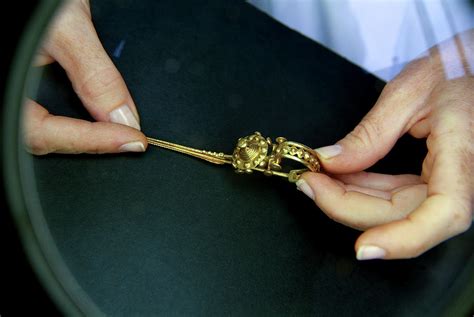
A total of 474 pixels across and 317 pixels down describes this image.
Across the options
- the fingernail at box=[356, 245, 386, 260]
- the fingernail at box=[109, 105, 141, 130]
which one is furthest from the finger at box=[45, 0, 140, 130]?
the fingernail at box=[356, 245, 386, 260]

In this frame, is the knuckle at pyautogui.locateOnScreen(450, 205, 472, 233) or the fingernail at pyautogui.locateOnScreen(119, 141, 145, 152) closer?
the knuckle at pyautogui.locateOnScreen(450, 205, 472, 233)

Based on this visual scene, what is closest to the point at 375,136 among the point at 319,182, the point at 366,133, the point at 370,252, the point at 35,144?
the point at 366,133

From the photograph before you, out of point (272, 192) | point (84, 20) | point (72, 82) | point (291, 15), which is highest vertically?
point (291, 15)

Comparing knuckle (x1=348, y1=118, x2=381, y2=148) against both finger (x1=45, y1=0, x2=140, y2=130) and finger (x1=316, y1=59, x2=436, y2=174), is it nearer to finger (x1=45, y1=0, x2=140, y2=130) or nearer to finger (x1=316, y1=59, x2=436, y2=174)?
finger (x1=316, y1=59, x2=436, y2=174)

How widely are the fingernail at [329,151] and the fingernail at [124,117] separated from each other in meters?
0.36

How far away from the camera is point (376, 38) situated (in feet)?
3.45

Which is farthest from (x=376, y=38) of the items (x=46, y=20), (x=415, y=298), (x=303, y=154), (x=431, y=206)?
(x=46, y=20)

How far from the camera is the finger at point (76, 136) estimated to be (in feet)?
2.95

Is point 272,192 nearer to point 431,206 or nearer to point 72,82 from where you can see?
point 431,206

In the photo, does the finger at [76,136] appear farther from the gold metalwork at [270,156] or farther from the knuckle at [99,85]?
the gold metalwork at [270,156]

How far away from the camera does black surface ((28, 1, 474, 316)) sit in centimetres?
89

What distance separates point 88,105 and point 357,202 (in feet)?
1.71

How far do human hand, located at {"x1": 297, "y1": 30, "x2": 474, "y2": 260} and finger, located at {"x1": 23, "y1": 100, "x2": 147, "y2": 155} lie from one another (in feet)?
1.11

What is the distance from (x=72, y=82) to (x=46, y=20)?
0.24 meters
